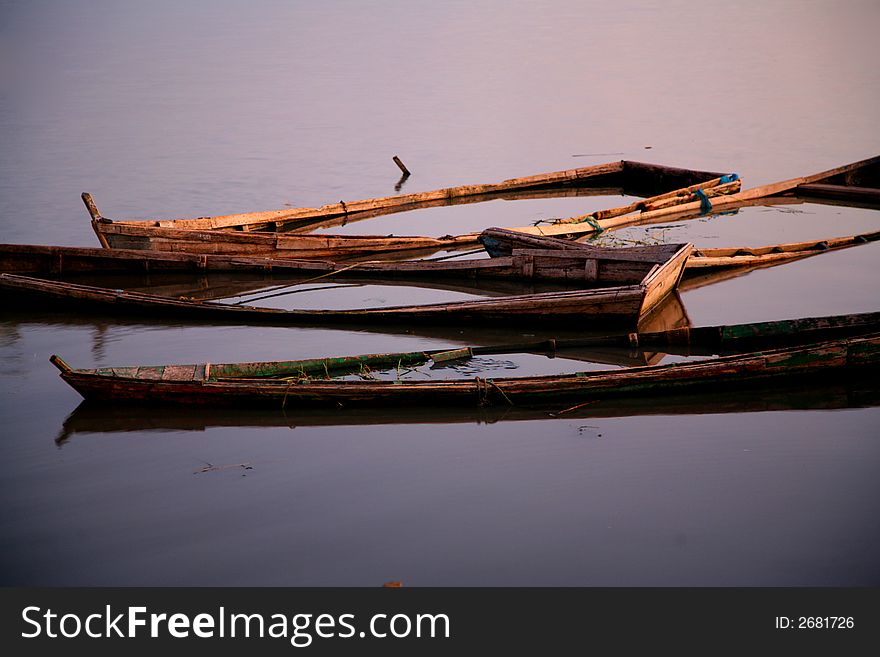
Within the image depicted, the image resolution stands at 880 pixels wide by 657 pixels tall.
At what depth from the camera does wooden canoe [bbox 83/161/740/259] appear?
1095 cm

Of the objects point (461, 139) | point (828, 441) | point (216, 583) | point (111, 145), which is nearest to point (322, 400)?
point (216, 583)

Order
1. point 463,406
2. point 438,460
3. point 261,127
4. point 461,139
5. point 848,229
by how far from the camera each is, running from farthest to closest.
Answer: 1. point 261,127
2. point 461,139
3. point 848,229
4. point 463,406
5. point 438,460

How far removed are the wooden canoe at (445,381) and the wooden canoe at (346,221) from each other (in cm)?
371

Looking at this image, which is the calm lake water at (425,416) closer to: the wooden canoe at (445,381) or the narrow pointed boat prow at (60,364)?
the wooden canoe at (445,381)

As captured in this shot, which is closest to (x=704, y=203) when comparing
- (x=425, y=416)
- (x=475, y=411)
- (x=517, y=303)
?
(x=517, y=303)

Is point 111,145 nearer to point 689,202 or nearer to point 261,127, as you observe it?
point 261,127

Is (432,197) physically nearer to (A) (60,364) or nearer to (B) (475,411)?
(B) (475,411)

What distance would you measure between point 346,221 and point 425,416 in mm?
6291

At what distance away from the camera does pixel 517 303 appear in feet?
29.5

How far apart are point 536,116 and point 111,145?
25.2 ft

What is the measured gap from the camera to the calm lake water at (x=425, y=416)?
→ 5.61 m

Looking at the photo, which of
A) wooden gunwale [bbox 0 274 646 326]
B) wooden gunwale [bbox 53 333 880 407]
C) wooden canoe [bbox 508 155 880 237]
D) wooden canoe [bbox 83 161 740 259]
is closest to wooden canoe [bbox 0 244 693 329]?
wooden gunwale [bbox 0 274 646 326]
